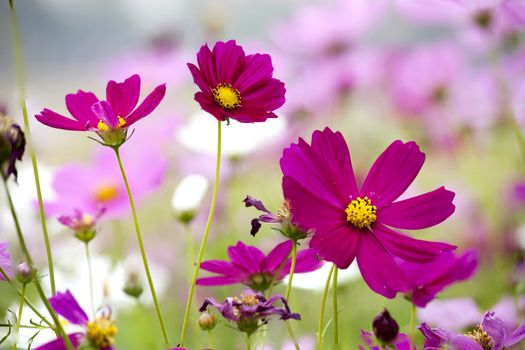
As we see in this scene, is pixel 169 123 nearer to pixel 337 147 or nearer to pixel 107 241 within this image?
pixel 107 241

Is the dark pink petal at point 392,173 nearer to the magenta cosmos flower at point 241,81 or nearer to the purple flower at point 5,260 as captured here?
the magenta cosmos flower at point 241,81

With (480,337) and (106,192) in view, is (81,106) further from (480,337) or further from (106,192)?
(106,192)

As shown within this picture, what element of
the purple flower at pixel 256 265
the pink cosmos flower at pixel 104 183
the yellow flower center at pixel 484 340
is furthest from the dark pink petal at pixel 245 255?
the pink cosmos flower at pixel 104 183

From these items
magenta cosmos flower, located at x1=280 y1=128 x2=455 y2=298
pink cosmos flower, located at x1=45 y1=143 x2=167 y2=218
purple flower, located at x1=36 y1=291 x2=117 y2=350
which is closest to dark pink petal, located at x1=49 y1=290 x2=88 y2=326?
purple flower, located at x1=36 y1=291 x2=117 y2=350

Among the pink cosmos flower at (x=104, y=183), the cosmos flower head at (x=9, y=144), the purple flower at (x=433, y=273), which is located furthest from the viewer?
the pink cosmos flower at (x=104, y=183)

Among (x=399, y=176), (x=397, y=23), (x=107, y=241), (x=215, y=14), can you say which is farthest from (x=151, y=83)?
(x=399, y=176)

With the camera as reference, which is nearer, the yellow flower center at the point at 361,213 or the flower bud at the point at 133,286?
the yellow flower center at the point at 361,213

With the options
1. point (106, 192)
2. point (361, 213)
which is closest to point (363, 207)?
point (361, 213)
